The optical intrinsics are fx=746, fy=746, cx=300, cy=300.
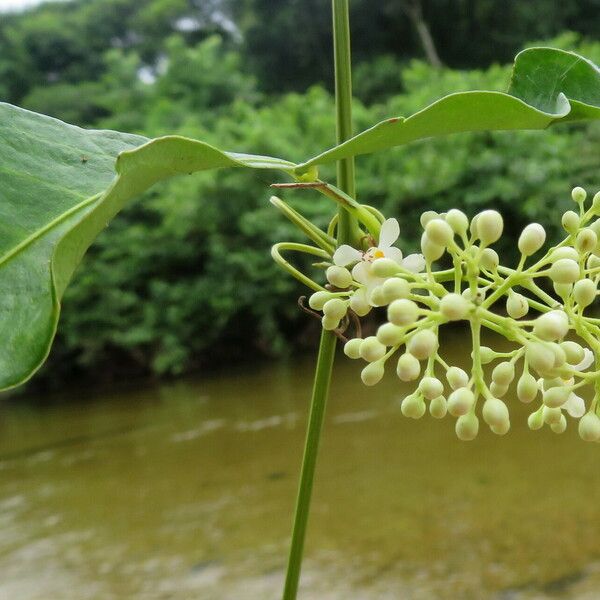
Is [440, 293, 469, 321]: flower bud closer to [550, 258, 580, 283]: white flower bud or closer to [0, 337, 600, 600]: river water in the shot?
[550, 258, 580, 283]: white flower bud

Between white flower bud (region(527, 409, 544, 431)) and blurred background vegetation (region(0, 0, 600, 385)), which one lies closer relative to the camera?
white flower bud (region(527, 409, 544, 431))

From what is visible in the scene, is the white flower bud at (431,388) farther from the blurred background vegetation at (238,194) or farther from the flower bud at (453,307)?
the blurred background vegetation at (238,194)

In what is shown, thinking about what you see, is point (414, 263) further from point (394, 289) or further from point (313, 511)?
point (313, 511)

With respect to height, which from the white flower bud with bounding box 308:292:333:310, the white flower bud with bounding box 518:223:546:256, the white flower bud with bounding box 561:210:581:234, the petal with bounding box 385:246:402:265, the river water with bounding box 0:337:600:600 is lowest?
the river water with bounding box 0:337:600:600

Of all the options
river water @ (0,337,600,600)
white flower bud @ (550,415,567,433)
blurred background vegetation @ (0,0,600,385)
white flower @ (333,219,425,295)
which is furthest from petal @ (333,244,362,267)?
blurred background vegetation @ (0,0,600,385)

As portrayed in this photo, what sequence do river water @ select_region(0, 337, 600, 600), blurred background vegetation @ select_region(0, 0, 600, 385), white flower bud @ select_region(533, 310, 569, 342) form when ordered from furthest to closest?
blurred background vegetation @ select_region(0, 0, 600, 385) → river water @ select_region(0, 337, 600, 600) → white flower bud @ select_region(533, 310, 569, 342)

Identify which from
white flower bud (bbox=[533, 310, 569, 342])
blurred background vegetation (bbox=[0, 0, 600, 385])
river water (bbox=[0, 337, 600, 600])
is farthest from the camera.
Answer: blurred background vegetation (bbox=[0, 0, 600, 385])
